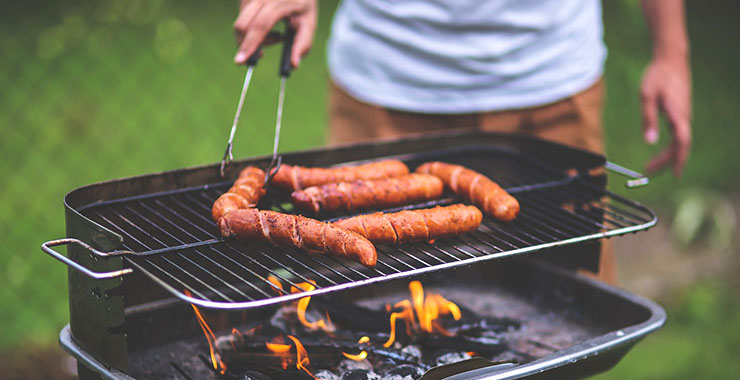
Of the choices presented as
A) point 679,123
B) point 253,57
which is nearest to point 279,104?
point 253,57

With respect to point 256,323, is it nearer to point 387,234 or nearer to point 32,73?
point 387,234

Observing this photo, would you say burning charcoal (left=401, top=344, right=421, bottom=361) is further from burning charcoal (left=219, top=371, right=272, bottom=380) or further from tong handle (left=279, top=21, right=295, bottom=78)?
tong handle (left=279, top=21, right=295, bottom=78)

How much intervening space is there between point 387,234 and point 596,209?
0.85 meters

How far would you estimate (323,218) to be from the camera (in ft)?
8.30

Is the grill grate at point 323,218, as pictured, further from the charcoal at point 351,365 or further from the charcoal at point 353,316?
the charcoal at point 351,365

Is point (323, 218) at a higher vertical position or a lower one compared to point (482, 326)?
higher

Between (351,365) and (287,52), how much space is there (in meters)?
1.21

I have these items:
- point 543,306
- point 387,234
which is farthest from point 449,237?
point 543,306

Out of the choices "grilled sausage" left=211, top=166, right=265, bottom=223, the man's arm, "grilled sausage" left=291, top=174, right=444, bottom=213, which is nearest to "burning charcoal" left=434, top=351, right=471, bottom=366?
"grilled sausage" left=291, top=174, right=444, bottom=213

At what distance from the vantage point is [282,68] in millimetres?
2822

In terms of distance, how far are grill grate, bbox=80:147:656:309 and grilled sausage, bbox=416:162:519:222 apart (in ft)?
0.19

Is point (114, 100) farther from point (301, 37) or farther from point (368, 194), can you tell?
point (368, 194)

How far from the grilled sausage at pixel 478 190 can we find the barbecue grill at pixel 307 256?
0.21ft

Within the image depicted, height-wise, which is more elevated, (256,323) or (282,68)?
(282,68)
